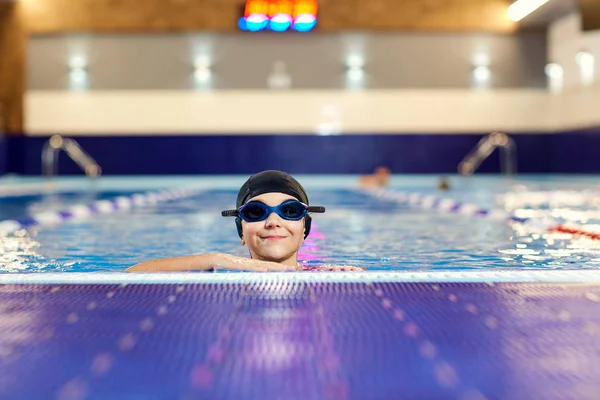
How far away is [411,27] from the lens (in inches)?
722

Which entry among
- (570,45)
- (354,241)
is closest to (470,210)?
(354,241)

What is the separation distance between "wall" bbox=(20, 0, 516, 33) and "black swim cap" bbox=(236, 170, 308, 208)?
49.4ft

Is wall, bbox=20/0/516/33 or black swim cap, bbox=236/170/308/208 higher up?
wall, bbox=20/0/516/33

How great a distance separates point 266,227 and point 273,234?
44 millimetres

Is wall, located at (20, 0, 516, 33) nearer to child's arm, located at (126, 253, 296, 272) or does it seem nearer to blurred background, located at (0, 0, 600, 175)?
blurred background, located at (0, 0, 600, 175)

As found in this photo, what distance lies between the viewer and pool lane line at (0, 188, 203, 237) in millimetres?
7336

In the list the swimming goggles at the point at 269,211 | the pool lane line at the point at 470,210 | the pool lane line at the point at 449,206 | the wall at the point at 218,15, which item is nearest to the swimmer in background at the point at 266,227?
the swimming goggles at the point at 269,211

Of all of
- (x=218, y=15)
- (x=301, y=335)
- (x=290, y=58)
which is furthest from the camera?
(x=290, y=58)

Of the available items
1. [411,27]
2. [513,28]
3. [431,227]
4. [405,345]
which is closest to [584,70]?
[513,28]

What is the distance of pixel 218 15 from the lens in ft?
59.4

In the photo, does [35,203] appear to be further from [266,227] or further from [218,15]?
[218,15]

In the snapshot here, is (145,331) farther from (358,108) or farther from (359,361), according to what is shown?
(358,108)

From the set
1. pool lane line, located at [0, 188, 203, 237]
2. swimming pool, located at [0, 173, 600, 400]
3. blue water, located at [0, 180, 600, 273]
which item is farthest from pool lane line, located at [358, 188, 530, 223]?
swimming pool, located at [0, 173, 600, 400]

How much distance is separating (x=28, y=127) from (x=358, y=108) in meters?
7.18
